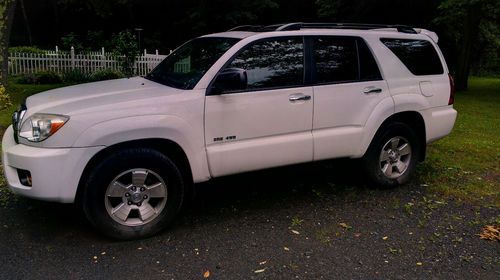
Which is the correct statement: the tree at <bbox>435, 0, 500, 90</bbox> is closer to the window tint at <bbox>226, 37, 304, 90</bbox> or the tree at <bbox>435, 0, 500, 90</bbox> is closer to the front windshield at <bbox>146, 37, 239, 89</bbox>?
the window tint at <bbox>226, 37, 304, 90</bbox>

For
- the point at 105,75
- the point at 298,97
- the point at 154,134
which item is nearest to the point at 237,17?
the point at 105,75

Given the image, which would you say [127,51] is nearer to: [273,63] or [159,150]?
[273,63]

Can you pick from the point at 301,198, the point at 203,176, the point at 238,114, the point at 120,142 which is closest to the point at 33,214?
the point at 120,142

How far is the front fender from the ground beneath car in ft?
2.18

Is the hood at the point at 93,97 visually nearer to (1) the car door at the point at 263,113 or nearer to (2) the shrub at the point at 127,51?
(1) the car door at the point at 263,113

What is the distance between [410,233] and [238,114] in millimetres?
1834

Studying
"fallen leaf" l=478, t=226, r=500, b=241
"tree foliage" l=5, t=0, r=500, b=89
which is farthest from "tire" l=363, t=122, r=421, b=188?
"tree foliage" l=5, t=0, r=500, b=89

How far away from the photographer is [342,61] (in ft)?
16.8

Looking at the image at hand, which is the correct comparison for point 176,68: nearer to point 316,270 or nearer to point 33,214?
point 33,214

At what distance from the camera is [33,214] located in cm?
463

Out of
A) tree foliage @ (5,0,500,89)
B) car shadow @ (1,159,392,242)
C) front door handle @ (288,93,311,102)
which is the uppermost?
tree foliage @ (5,0,500,89)

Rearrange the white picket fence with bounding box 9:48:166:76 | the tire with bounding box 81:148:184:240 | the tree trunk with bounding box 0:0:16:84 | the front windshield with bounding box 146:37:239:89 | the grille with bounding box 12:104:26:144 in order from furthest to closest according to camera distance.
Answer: the white picket fence with bounding box 9:48:166:76, the tree trunk with bounding box 0:0:16:84, the front windshield with bounding box 146:37:239:89, the grille with bounding box 12:104:26:144, the tire with bounding box 81:148:184:240

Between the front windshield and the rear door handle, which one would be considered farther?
the rear door handle

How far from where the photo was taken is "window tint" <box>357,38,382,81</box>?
5224 millimetres
